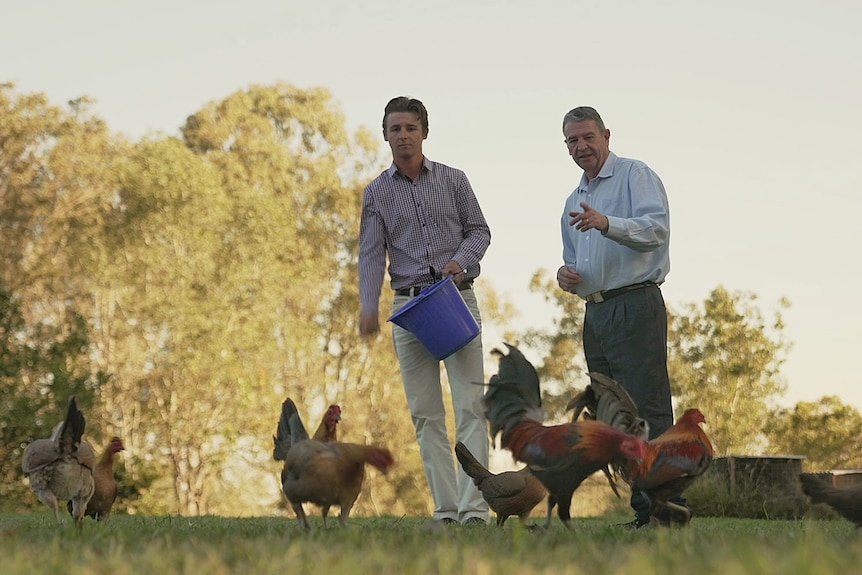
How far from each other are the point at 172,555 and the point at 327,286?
2948 centimetres

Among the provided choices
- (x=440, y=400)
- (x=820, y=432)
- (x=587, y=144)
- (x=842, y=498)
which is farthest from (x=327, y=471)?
(x=820, y=432)

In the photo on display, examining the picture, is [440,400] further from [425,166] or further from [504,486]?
[425,166]

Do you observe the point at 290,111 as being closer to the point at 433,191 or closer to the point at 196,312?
the point at 196,312

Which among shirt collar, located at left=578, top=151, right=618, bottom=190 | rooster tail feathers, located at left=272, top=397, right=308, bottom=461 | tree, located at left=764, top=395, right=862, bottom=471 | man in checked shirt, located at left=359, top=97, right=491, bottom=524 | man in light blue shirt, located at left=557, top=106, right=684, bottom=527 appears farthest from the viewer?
Answer: tree, located at left=764, top=395, right=862, bottom=471

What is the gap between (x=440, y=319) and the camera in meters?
6.91

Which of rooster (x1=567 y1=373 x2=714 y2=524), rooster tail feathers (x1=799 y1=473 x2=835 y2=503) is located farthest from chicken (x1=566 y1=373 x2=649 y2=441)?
rooster tail feathers (x1=799 y1=473 x2=835 y2=503)

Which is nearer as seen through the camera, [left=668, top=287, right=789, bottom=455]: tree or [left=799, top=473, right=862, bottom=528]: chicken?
[left=799, top=473, right=862, bottom=528]: chicken

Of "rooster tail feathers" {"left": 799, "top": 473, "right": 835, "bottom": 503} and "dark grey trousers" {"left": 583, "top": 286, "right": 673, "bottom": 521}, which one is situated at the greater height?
"dark grey trousers" {"left": 583, "top": 286, "right": 673, "bottom": 521}

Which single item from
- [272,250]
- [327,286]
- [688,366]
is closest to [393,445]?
[327,286]

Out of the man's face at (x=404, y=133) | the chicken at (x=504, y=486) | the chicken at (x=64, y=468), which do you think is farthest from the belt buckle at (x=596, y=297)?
the chicken at (x=64, y=468)

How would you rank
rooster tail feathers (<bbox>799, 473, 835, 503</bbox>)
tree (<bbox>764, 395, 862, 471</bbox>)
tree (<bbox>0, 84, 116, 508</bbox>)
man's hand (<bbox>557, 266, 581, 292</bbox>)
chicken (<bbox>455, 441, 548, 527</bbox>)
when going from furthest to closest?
tree (<bbox>764, 395, 862, 471</bbox>)
tree (<bbox>0, 84, 116, 508</bbox>)
chicken (<bbox>455, 441, 548, 527</bbox>)
man's hand (<bbox>557, 266, 581, 292</bbox>)
rooster tail feathers (<bbox>799, 473, 835, 503</bbox>)

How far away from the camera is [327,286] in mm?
33188

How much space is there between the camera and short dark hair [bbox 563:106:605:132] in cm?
724

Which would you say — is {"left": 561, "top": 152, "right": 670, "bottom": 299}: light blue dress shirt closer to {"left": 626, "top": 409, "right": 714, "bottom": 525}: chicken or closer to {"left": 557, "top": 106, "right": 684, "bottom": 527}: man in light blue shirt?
{"left": 557, "top": 106, "right": 684, "bottom": 527}: man in light blue shirt
